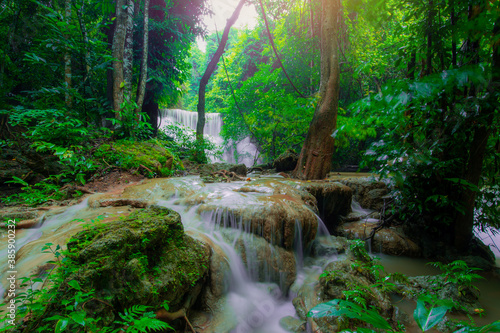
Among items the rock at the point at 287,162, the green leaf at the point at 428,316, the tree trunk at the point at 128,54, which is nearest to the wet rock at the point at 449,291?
the green leaf at the point at 428,316

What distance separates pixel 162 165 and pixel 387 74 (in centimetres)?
1191

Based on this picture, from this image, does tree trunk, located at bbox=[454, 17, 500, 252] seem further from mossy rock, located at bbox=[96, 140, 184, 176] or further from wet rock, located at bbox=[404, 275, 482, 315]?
mossy rock, located at bbox=[96, 140, 184, 176]

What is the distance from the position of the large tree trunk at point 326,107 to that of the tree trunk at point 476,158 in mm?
3267

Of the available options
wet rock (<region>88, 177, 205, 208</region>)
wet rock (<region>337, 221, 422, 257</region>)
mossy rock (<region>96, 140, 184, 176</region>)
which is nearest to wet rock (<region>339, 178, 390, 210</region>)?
wet rock (<region>337, 221, 422, 257</region>)

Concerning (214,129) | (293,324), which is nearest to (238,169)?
(293,324)

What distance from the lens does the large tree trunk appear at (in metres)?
6.44

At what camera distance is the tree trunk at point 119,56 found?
240 inches

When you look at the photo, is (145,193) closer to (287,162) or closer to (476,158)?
(476,158)

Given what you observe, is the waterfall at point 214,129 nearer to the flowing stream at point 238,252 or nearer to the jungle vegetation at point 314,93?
the jungle vegetation at point 314,93

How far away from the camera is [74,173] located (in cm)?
452

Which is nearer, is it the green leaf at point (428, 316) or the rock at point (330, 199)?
the green leaf at point (428, 316)

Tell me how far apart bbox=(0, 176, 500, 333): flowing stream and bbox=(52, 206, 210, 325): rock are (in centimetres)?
39

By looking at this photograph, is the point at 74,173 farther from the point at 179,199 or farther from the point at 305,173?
the point at 305,173

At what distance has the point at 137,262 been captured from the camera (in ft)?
6.26
